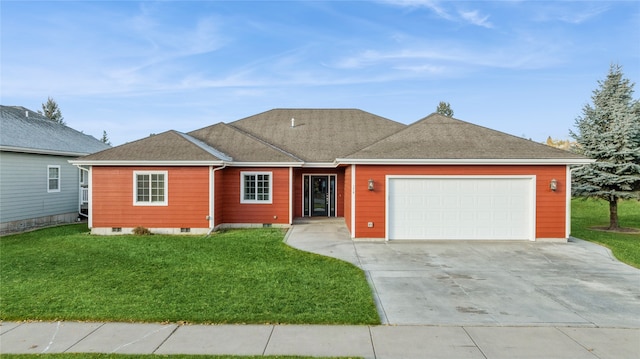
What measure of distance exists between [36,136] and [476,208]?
60.0 ft

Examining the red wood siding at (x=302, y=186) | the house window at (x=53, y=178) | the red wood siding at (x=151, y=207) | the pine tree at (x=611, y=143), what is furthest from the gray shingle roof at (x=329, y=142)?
the pine tree at (x=611, y=143)

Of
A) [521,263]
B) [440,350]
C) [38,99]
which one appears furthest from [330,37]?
[38,99]

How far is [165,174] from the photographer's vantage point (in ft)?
41.6

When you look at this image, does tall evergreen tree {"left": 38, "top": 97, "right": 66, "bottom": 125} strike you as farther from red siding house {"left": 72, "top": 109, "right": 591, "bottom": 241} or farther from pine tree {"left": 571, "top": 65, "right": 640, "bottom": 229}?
pine tree {"left": 571, "top": 65, "right": 640, "bottom": 229}

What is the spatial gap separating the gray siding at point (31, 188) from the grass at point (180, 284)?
3.10 meters

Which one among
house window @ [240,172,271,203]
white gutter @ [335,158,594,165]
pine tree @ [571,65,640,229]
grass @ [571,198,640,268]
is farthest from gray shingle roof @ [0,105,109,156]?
pine tree @ [571,65,640,229]

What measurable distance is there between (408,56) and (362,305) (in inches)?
620

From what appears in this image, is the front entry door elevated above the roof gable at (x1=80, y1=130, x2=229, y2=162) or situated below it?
below

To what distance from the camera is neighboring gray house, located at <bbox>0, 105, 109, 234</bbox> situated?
13.0 meters

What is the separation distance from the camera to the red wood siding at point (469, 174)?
1104cm

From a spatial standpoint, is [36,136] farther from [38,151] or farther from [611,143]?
[611,143]

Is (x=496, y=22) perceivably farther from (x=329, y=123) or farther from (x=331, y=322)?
(x=331, y=322)

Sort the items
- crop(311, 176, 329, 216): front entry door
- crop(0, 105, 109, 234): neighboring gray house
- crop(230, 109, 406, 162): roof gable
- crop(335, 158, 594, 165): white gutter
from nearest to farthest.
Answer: crop(335, 158, 594, 165): white gutter
crop(0, 105, 109, 234): neighboring gray house
crop(230, 109, 406, 162): roof gable
crop(311, 176, 329, 216): front entry door

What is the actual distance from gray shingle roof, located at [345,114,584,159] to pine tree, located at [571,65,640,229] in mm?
5285
